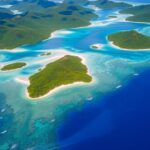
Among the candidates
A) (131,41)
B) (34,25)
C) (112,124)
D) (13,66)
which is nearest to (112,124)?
(112,124)

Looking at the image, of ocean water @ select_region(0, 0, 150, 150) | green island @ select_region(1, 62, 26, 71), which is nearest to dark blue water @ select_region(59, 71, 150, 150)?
ocean water @ select_region(0, 0, 150, 150)

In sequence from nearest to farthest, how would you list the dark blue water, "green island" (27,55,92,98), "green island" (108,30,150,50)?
the dark blue water, "green island" (27,55,92,98), "green island" (108,30,150,50)

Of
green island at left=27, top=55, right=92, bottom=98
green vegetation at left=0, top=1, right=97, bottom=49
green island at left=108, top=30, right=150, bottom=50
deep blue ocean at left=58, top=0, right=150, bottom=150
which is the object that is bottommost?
green vegetation at left=0, top=1, right=97, bottom=49

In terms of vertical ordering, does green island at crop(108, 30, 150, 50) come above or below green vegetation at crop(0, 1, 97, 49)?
above

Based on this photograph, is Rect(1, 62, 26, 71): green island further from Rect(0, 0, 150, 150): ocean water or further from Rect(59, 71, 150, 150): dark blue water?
Rect(59, 71, 150, 150): dark blue water

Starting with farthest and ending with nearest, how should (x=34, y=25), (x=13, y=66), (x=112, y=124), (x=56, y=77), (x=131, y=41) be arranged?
(x=34, y=25) → (x=131, y=41) → (x=13, y=66) → (x=56, y=77) → (x=112, y=124)

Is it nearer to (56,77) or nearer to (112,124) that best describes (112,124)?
(112,124)

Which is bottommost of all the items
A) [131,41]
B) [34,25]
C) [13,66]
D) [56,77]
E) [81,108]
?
[34,25]

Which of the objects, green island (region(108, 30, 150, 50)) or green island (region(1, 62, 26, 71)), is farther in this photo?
green island (region(108, 30, 150, 50))
